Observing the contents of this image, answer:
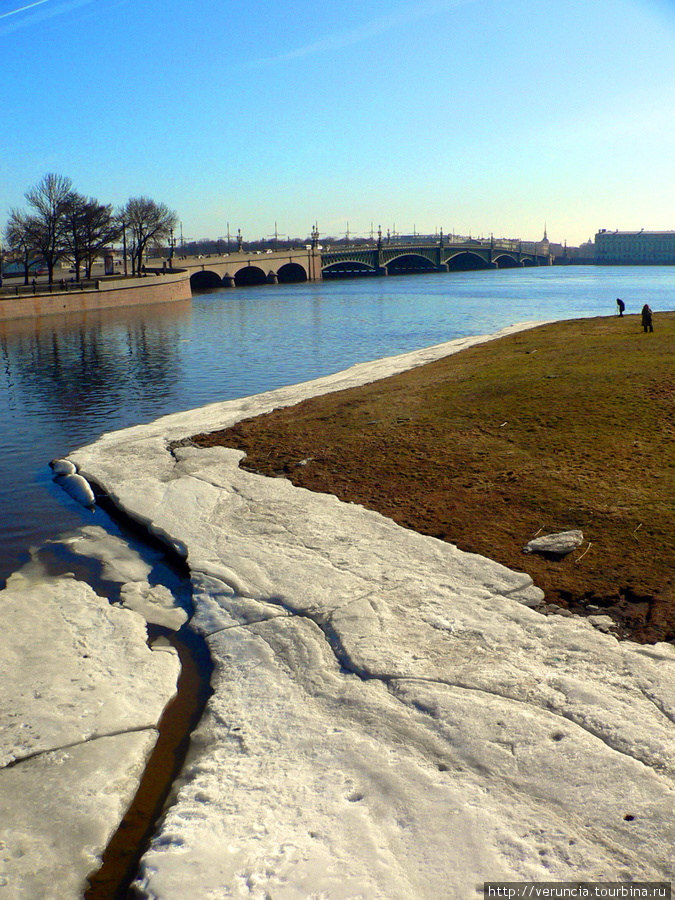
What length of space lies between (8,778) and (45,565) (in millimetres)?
3807

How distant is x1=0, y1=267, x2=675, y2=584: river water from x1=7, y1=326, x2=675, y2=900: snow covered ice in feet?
12.6

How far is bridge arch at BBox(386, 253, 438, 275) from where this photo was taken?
138 metres

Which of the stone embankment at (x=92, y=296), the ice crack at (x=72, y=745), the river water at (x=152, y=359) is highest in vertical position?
Result: the stone embankment at (x=92, y=296)

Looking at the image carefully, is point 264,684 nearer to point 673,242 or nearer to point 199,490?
point 199,490

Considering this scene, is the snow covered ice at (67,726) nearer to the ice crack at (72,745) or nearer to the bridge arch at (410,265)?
the ice crack at (72,745)

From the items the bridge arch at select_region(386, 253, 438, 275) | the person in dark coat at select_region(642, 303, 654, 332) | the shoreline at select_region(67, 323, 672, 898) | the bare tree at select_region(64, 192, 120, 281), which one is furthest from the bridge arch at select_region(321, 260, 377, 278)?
the shoreline at select_region(67, 323, 672, 898)

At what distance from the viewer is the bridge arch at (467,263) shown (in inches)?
5915

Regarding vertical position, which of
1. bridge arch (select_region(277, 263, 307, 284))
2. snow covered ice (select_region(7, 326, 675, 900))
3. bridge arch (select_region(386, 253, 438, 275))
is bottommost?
snow covered ice (select_region(7, 326, 675, 900))

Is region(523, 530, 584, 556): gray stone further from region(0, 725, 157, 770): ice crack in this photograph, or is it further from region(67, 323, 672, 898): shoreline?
region(0, 725, 157, 770): ice crack

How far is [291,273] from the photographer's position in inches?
4498

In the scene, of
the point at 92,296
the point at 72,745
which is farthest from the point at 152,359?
the point at 92,296

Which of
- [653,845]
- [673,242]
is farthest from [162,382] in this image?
[673,242]

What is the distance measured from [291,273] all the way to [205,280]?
1820 centimetres

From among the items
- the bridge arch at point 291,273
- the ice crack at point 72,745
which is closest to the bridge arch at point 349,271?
A: the bridge arch at point 291,273
